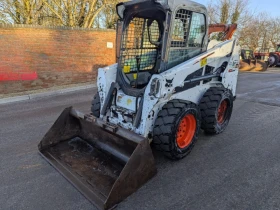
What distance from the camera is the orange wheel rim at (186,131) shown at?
3363 mm

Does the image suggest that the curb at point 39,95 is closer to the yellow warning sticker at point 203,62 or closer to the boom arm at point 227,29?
the boom arm at point 227,29

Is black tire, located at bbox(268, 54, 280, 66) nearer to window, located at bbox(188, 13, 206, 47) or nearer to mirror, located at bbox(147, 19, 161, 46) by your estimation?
window, located at bbox(188, 13, 206, 47)

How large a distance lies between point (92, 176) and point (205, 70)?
8.48 feet

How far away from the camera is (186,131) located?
3.49 metres

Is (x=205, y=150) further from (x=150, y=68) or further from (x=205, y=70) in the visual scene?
(x=150, y=68)

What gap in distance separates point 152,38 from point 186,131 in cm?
168

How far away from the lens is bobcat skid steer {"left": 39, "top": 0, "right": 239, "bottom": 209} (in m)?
2.71

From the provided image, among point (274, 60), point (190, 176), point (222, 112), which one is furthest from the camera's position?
point (274, 60)

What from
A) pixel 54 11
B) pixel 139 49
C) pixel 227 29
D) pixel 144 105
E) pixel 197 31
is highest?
pixel 54 11

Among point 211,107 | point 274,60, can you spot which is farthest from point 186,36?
point 274,60

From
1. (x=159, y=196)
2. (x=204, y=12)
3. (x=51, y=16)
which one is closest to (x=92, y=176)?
(x=159, y=196)

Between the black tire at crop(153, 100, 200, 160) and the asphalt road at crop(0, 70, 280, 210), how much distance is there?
249mm

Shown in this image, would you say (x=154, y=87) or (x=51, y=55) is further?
(x=51, y=55)

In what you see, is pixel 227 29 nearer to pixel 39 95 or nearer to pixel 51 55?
pixel 39 95
